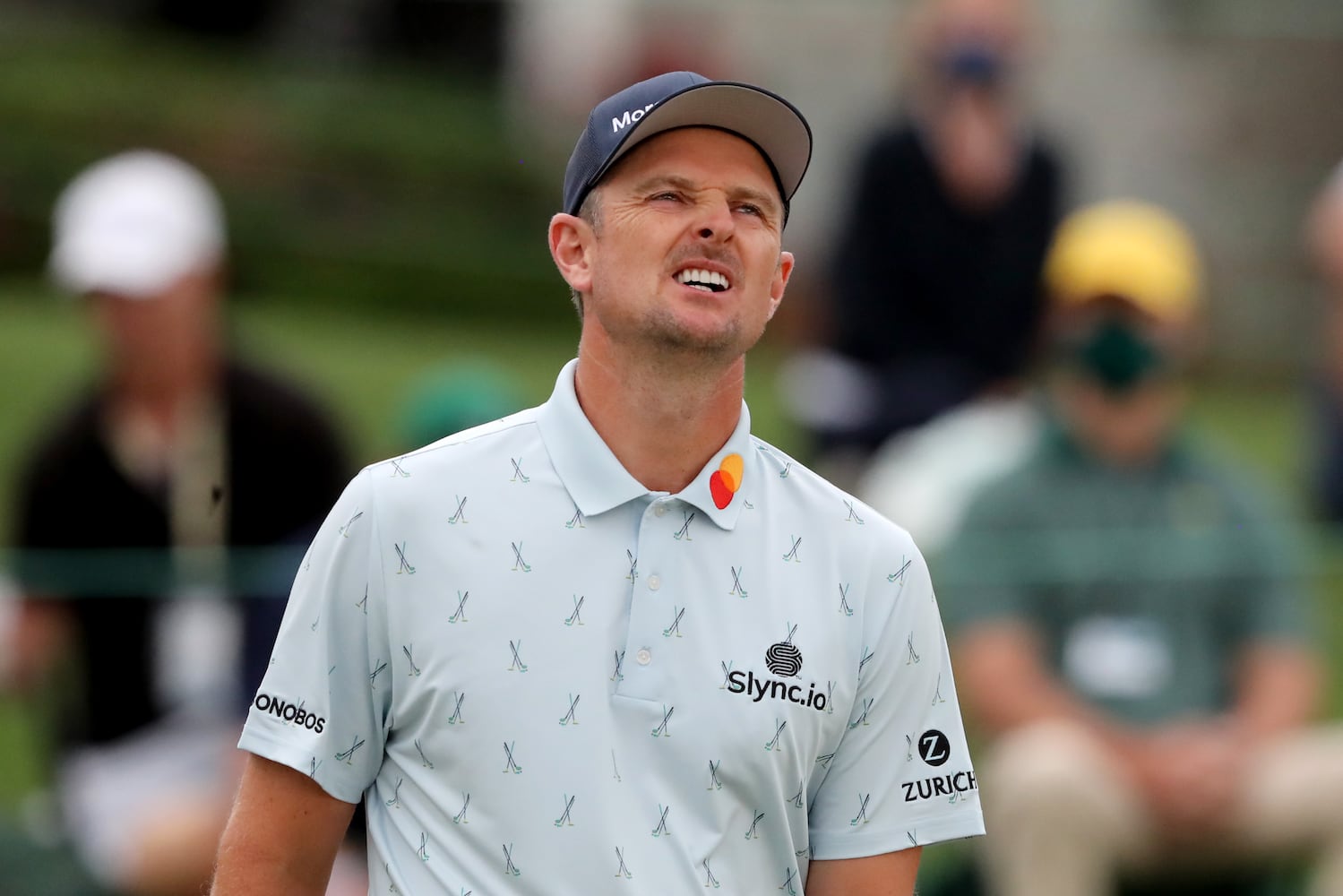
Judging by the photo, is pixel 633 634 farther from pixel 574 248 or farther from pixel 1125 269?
pixel 1125 269

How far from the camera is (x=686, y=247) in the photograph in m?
2.60

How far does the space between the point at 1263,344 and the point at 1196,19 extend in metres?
2.98

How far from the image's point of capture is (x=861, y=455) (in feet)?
23.9

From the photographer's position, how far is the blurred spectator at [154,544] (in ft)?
17.0

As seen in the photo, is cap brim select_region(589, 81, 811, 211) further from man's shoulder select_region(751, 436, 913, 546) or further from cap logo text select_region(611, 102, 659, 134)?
man's shoulder select_region(751, 436, 913, 546)

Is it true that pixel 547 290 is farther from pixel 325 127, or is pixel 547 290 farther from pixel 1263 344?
pixel 1263 344

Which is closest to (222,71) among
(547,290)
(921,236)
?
(547,290)

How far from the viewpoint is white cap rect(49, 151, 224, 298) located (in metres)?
5.54

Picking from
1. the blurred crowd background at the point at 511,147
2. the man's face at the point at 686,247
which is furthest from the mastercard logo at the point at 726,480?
the blurred crowd background at the point at 511,147

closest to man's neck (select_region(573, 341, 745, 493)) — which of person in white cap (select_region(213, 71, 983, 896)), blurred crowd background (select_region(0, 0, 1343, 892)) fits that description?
person in white cap (select_region(213, 71, 983, 896))

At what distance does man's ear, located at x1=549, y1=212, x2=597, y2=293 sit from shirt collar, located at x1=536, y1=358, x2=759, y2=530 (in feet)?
0.49

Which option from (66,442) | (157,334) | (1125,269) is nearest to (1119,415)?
(1125,269)

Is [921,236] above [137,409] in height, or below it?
above

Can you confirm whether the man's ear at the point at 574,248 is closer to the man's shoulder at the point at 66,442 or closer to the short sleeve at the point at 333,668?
the short sleeve at the point at 333,668
